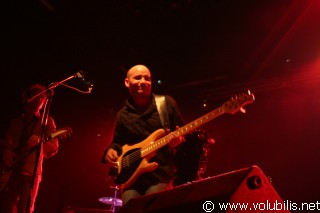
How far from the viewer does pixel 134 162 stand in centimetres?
403

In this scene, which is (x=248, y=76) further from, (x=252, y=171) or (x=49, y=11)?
(x=252, y=171)

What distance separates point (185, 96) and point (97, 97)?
7.22 feet

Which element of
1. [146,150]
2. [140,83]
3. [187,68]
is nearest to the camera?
[146,150]

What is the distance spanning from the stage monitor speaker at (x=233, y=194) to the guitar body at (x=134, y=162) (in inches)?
57.1

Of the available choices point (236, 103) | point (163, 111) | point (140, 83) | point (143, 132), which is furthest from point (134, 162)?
point (236, 103)

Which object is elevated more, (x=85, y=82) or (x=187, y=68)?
(x=187, y=68)

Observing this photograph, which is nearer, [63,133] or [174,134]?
[174,134]

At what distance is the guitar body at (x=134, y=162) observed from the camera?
3.87 m

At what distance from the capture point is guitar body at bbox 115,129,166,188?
387 cm

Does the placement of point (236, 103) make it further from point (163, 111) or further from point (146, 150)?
point (146, 150)

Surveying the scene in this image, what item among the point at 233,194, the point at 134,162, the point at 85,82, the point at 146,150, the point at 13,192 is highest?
the point at 85,82

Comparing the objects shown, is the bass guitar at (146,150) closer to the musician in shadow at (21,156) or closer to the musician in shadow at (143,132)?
the musician in shadow at (143,132)

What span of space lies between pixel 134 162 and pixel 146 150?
22cm

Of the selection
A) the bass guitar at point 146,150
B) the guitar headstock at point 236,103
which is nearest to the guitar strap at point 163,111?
the bass guitar at point 146,150
